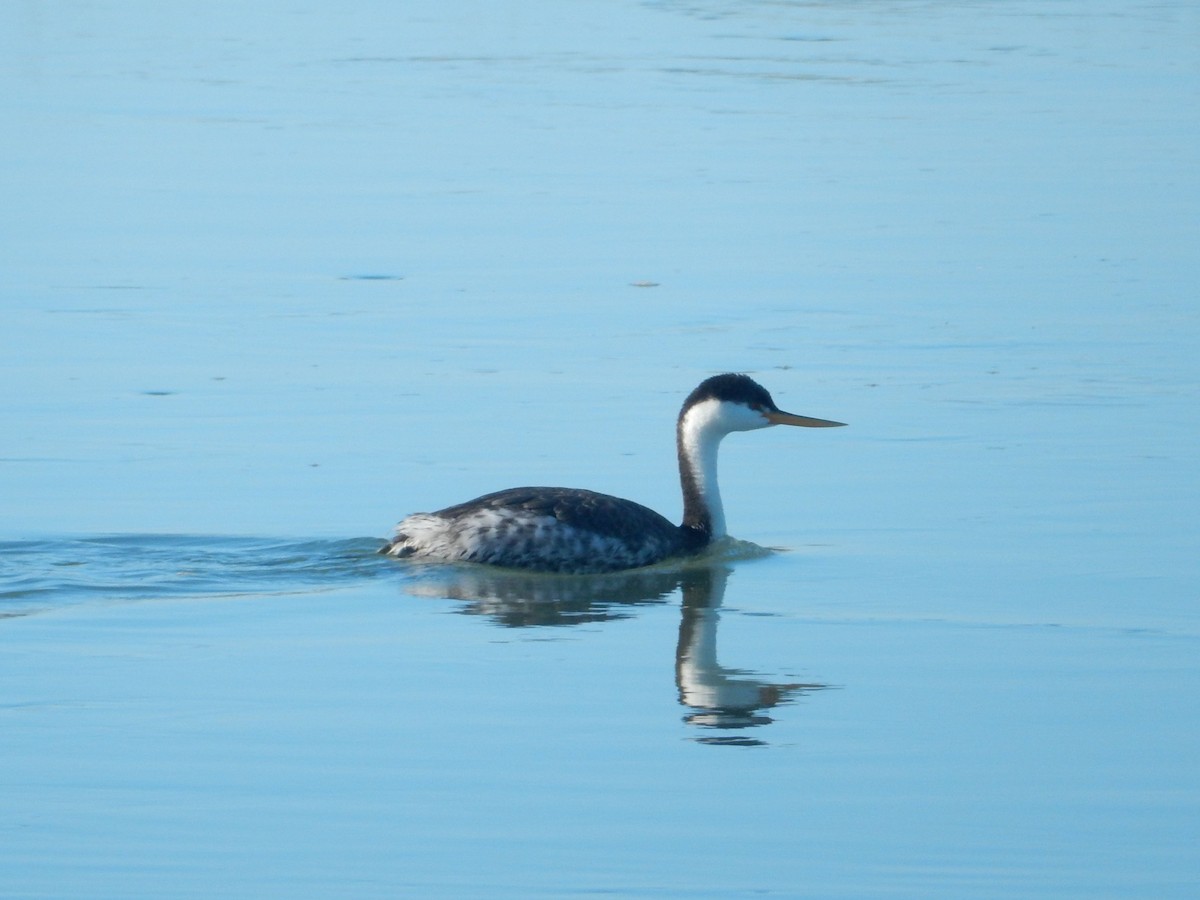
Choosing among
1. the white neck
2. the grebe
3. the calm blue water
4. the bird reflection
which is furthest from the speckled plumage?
the bird reflection

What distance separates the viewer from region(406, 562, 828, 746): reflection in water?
7.83m

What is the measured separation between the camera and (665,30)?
32125mm

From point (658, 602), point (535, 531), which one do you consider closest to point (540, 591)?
point (535, 531)

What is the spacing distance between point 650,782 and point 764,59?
74.0 ft

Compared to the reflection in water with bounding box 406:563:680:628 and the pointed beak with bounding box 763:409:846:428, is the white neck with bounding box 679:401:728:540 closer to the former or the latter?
the pointed beak with bounding box 763:409:846:428

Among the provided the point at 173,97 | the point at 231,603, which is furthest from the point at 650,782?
the point at 173,97

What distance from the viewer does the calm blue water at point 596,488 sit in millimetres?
6559

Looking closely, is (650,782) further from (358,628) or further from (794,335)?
(794,335)

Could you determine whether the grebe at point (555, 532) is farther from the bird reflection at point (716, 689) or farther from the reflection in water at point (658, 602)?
the bird reflection at point (716, 689)

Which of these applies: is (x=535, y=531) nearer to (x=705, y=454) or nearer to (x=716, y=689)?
(x=705, y=454)

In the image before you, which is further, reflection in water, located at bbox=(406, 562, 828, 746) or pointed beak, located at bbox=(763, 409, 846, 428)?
pointed beak, located at bbox=(763, 409, 846, 428)

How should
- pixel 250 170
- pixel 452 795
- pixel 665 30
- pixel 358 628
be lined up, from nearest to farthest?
pixel 452 795 < pixel 358 628 < pixel 250 170 < pixel 665 30

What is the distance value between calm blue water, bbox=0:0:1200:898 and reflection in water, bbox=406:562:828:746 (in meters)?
0.04

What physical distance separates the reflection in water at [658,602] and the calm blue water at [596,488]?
35mm
